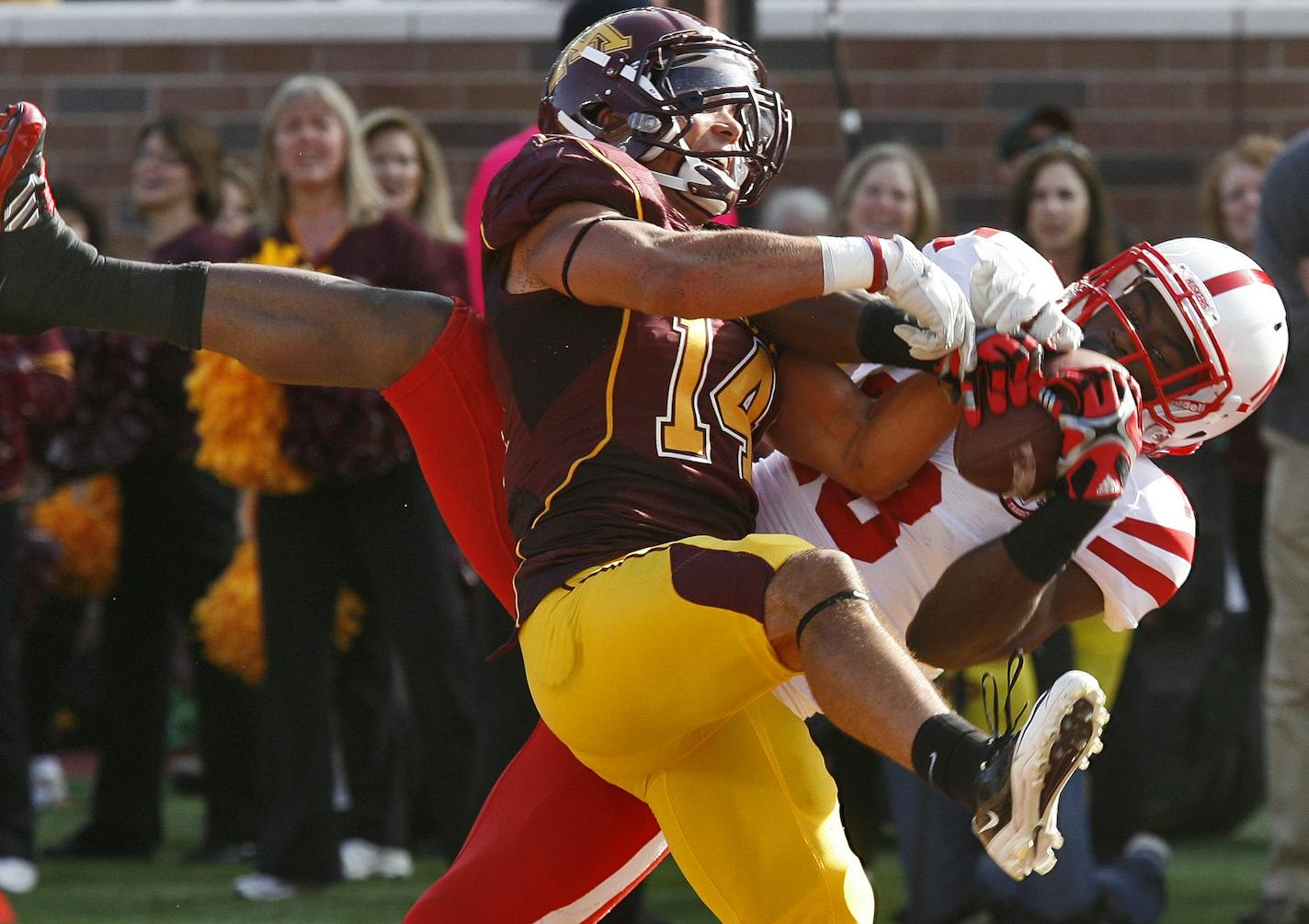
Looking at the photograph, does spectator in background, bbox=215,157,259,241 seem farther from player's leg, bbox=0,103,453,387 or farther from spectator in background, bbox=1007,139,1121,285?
player's leg, bbox=0,103,453,387

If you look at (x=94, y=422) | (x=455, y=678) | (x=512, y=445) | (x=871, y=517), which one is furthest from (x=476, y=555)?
(x=94, y=422)

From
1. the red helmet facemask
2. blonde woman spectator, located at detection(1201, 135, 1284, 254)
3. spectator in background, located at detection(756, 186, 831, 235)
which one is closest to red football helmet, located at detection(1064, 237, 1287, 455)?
the red helmet facemask

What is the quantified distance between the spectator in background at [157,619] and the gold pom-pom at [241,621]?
0.16 meters

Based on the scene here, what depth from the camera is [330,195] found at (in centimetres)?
602

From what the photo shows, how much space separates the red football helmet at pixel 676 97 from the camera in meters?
3.45

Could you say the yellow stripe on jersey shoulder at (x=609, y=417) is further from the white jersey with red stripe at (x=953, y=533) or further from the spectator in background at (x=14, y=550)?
the spectator in background at (x=14, y=550)

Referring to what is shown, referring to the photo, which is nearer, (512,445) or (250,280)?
(512,445)

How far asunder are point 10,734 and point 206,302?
8.26ft

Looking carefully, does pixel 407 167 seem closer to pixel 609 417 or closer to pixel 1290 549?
pixel 1290 549

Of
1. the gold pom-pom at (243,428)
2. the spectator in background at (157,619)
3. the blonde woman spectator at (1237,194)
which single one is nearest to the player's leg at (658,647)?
the gold pom-pom at (243,428)

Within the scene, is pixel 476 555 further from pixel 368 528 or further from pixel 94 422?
pixel 94 422

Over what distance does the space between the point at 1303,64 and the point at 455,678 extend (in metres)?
4.83

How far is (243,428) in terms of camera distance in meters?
5.68

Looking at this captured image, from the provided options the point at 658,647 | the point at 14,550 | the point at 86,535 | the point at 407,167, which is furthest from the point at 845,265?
the point at 86,535
